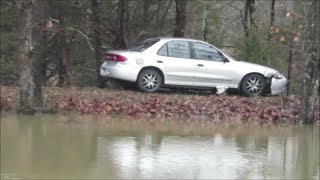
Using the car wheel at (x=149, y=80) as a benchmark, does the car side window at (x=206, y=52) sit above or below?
above

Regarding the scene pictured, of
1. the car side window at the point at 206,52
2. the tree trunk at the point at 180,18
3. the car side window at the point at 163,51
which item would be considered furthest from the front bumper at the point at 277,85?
the tree trunk at the point at 180,18

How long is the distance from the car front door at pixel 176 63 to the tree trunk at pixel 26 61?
587 centimetres

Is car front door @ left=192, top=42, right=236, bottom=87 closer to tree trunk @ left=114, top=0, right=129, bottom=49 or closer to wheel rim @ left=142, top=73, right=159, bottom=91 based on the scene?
wheel rim @ left=142, top=73, right=159, bottom=91

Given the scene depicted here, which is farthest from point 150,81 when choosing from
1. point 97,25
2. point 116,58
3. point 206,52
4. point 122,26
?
point 97,25

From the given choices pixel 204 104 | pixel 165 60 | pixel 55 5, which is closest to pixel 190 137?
pixel 204 104

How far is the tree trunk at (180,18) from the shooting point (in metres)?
18.4

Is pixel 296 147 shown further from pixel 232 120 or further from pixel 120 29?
pixel 120 29

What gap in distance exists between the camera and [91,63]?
19.8 m

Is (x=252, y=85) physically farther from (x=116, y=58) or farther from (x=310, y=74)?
(x=116, y=58)

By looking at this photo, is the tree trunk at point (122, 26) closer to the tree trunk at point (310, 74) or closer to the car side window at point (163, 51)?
the car side window at point (163, 51)

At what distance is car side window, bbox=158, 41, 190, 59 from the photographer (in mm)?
14516

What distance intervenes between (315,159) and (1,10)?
34.4 ft

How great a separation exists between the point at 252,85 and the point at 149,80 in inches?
104

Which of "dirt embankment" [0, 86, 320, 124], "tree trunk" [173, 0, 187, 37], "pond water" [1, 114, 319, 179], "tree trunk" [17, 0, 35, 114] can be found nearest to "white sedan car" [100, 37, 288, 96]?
"dirt embankment" [0, 86, 320, 124]
